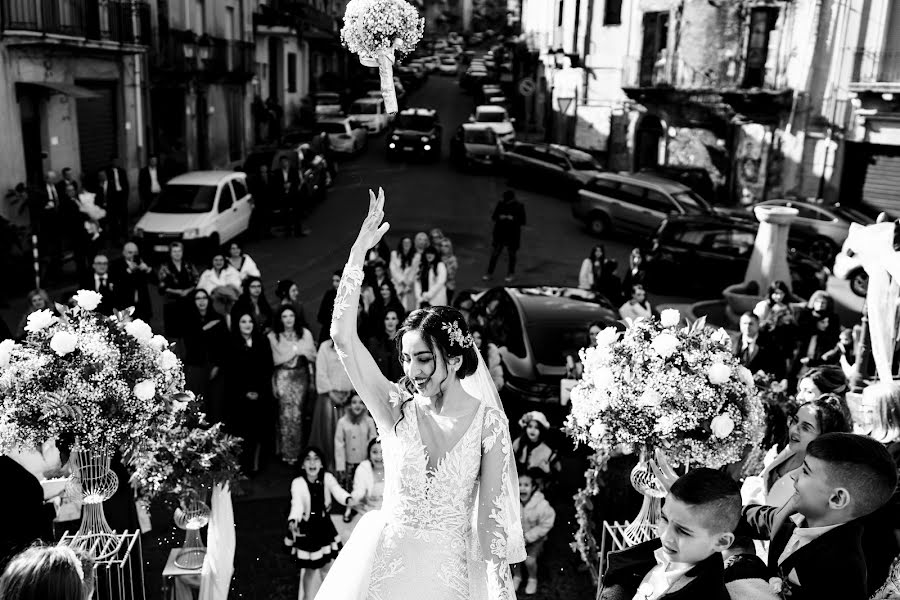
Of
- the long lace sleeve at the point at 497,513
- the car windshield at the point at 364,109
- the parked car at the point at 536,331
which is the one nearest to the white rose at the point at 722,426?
the long lace sleeve at the point at 497,513

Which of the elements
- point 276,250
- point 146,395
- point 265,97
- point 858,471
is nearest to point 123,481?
point 146,395

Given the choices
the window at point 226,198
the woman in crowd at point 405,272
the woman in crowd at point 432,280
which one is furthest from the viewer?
the window at point 226,198

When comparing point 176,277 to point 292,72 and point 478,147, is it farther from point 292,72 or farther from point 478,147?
point 292,72

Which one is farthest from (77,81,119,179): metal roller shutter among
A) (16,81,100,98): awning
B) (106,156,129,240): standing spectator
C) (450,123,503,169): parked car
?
(450,123,503,169): parked car

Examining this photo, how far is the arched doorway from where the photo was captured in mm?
30234

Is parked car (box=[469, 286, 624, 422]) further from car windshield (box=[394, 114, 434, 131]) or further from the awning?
car windshield (box=[394, 114, 434, 131])

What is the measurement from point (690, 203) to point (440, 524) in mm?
18672

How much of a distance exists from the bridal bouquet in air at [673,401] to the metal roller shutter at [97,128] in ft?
59.9

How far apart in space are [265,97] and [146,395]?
34381 mm

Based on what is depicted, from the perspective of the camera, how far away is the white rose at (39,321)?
15.4 feet

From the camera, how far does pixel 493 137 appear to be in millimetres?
29906

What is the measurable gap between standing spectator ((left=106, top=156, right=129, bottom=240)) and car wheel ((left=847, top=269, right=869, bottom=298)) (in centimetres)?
1478

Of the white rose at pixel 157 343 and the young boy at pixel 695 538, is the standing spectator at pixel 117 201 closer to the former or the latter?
the white rose at pixel 157 343

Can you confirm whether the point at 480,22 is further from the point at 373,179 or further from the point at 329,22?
the point at 373,179
